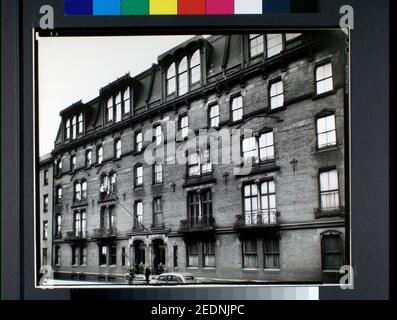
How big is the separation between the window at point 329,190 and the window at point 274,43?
4.90 feet

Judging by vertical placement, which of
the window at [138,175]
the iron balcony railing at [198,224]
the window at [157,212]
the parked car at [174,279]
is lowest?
the parked car at [174,279]

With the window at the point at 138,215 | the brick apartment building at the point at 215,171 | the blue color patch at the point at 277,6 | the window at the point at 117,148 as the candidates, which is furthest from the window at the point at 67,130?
the blue color patch at the point at 277,6

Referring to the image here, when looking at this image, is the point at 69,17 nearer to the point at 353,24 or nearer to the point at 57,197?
the point at 57,197

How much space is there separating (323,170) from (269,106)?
3.13 feet

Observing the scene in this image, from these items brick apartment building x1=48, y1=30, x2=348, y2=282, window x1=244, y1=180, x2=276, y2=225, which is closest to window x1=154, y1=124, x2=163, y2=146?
brick apartment building x1=48, y1=30, x2=348, y2=282

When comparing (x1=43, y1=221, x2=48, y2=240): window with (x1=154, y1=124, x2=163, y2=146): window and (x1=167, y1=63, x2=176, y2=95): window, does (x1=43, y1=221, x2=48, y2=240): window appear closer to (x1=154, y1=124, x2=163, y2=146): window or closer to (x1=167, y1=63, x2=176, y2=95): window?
(x1=154, y1=124, x2=163, y2=146): window

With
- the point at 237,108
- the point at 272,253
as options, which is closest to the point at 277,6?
the point at 237,108

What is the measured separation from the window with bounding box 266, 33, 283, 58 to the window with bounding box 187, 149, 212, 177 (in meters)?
1.37

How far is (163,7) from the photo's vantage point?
5.18 metres

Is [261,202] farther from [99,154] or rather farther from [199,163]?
[99,154]

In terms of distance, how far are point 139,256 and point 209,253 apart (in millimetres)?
823

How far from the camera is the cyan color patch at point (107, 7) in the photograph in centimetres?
518

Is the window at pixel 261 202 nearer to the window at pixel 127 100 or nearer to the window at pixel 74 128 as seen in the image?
the window at pixel 127 100

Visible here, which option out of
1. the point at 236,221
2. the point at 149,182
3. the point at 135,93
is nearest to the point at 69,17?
the point at 135,93
